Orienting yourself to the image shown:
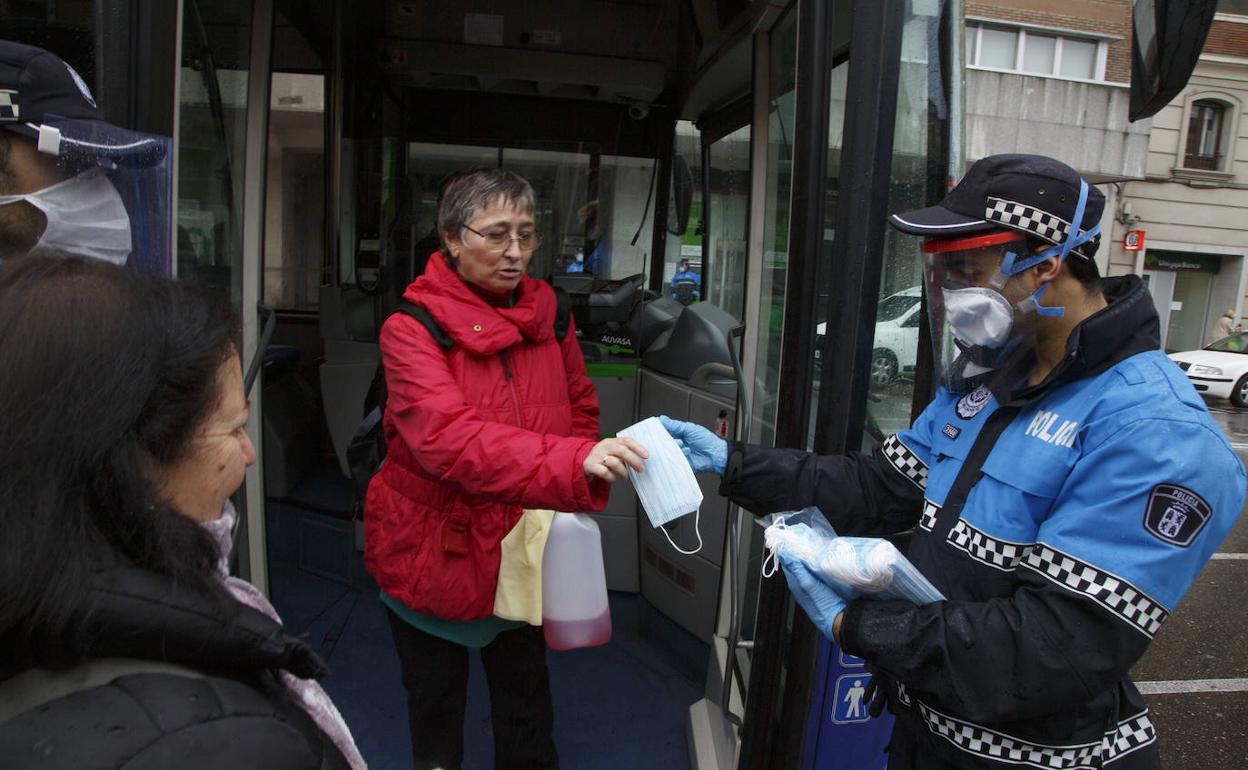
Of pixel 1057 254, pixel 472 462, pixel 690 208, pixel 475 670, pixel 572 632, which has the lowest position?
pixel 475 670

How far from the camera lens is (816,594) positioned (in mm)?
1441

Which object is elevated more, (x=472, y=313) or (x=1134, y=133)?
(x=1134, y=133)

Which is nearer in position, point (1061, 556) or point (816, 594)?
point (1061, 556)

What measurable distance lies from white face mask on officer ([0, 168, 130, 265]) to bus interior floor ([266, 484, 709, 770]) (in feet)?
5.28

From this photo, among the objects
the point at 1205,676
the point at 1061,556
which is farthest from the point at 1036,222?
the point at 1205,676

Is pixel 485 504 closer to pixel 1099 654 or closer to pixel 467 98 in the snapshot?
pixel 1099 654

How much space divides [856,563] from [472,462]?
82 cm

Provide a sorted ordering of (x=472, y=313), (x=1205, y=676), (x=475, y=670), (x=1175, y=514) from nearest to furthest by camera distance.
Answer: (x=1175, y=514)
(x=472, y=313)
(x=475, y=670)
(x=1205, y=676)

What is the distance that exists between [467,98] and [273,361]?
1720 mm

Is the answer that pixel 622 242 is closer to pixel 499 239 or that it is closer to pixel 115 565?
pixel 499 239

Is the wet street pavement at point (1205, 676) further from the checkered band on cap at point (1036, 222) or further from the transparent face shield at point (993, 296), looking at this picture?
the checkered band on cap at point (1036, 222)

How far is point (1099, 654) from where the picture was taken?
46.8 inches

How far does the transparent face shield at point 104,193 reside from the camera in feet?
4.32

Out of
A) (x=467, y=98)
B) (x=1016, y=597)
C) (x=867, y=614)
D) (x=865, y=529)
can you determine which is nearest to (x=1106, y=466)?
(x=1016, y=597)
